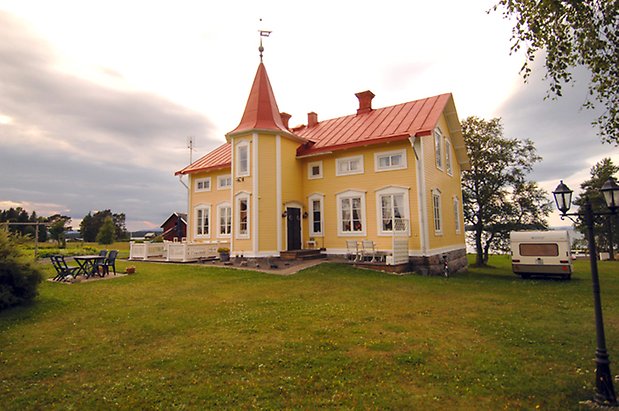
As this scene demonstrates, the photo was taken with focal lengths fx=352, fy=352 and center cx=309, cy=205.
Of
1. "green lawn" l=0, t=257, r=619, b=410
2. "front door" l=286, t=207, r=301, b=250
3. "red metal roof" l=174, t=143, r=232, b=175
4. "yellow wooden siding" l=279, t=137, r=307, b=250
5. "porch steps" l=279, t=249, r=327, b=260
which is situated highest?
"red metal roof" l=174, t=143, r=232, b=175

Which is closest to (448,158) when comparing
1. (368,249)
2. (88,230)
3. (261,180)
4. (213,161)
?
(368,249)

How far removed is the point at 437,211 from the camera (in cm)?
1708

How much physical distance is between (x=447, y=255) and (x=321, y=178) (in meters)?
7.40

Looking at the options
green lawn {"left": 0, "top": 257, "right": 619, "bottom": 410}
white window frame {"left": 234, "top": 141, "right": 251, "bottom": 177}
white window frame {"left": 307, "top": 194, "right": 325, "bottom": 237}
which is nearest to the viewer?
green lawn {"left": 0, "top": 257, "right": 619, "bottom": 410}

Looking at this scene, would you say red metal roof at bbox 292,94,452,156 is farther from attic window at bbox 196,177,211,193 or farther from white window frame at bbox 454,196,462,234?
attic window at bbox 196,177,211,193

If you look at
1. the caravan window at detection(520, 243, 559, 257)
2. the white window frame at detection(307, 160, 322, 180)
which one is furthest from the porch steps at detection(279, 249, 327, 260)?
the caravan window at detection(520, 243, 559, 257)

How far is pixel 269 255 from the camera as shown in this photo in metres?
16.4

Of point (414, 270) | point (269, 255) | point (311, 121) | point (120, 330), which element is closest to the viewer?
point (120, 330)

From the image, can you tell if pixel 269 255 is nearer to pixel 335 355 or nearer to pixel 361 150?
pixel 361 150

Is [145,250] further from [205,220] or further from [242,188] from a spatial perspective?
[242,188]

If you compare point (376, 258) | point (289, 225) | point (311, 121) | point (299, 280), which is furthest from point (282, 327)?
point (311, 121)

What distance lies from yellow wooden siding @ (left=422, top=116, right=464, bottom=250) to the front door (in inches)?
250

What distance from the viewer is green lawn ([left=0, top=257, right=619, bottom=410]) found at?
410 cm

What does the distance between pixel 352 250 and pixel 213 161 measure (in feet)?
36.9
